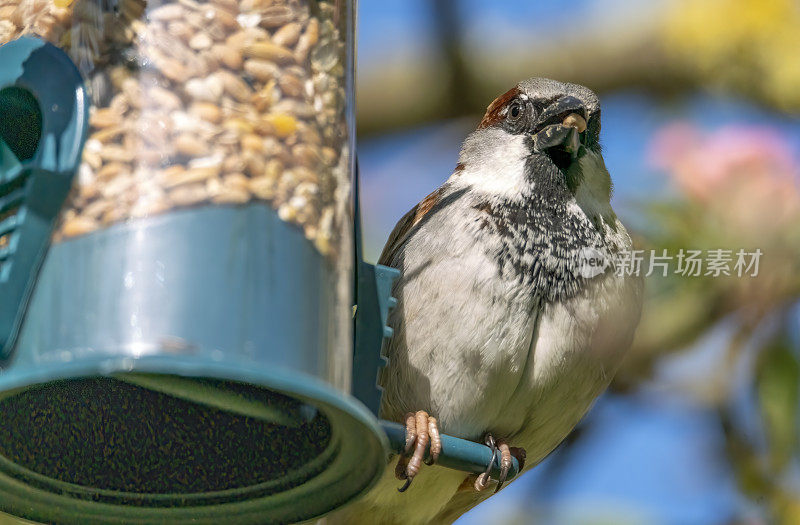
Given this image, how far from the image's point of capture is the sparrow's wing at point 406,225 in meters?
3.51

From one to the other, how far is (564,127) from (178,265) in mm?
1636

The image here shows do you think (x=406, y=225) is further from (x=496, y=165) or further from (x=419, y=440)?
(x=419, y=440)

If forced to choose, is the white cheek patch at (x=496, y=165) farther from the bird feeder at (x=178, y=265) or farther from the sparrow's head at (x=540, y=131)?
the bird feeder at (x=178, y=265)

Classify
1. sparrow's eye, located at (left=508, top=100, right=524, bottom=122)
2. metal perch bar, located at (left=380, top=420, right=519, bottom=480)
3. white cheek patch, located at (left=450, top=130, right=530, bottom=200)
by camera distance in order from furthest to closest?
sparrow's eye, located at (left=508, top=100, right=524, bottom=122) → white cheek patch, located at (left=450, top=130, right=530, bottom=200) → metal perch bar, located at (left=380, top=420, right=519, bottom=480)

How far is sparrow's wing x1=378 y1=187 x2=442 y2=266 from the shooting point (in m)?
3.51

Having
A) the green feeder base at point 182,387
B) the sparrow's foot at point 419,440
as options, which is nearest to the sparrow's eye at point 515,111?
the sparrow's foot at point 419,440

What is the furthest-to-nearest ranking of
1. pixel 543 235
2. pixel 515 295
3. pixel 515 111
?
pixel 515 111
pixel 543 235
pixel 515 295

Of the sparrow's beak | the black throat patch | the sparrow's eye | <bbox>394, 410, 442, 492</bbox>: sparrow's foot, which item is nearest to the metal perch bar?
<bbox>394, 410, 442, 492</bbox>: sparrow's foot

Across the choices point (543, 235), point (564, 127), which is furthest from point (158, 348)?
point (564, 127)

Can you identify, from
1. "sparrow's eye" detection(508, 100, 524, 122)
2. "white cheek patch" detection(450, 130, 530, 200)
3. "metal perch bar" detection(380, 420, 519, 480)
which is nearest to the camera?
"metal perch bar" detection(380, 420, 519, 480)

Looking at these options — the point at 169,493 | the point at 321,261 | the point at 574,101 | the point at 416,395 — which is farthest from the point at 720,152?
the point at 169,493

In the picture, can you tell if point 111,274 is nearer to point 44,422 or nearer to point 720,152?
point 44,422

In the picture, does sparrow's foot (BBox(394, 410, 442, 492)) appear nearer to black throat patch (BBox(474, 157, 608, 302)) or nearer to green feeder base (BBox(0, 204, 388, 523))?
green feeder base (BBox(0, 204, 388, 523))

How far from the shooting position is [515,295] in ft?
10.4
